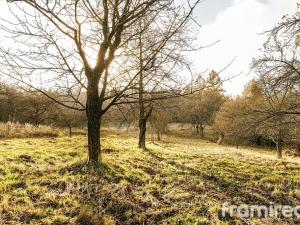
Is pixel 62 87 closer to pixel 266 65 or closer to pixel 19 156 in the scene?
pixel 19 156

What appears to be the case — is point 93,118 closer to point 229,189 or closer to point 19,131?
point 229,189

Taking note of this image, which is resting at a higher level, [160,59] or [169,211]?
[160,59]

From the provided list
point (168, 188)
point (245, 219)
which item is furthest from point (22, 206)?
point (245, 219)

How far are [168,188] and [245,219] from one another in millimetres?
1968

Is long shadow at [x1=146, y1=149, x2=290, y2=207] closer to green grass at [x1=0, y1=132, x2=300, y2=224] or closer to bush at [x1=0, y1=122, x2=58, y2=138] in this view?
green grass at [x1=0, y1=132, x2=300, y2=224]

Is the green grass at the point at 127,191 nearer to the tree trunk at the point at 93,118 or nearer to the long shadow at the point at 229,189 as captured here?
the long shadow at the point at 229,189

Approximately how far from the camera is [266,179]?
816cm

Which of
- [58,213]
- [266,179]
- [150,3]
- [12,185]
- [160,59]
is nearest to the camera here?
[58,213]

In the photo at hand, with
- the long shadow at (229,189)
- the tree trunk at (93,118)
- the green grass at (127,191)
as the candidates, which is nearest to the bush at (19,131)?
the green grass at (127,191)

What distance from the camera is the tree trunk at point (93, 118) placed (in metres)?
8.08


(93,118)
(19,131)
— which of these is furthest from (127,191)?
(19,131)

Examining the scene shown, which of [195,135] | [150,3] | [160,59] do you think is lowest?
[195,135]

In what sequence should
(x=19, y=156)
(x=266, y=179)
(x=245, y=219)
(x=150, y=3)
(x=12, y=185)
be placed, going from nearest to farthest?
(x=245, y=219) → (x=12, y=185) → (x=150, y=3) → (x=266, y=179) → (x=19, y=156)

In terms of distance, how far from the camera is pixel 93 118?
26.6 ft
